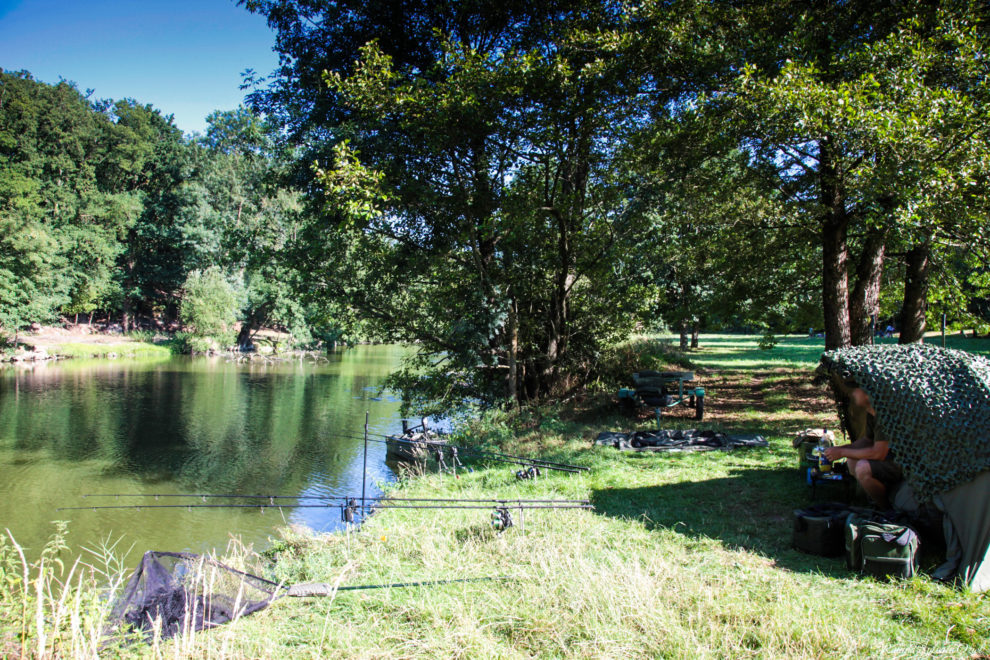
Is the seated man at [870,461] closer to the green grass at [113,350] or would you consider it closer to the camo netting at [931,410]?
the camo netting at [931,410]

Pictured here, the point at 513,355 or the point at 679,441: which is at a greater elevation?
the point at 513,355

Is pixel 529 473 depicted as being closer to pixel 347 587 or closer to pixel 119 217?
pixel 347 587

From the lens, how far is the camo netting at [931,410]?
399 cm

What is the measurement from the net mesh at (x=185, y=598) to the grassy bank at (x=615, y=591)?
19 centimetres

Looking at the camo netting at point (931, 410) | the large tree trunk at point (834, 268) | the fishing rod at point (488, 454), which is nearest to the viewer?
the camo netting at point (931, 410)

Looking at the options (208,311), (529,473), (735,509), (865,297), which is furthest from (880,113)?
(208,311)

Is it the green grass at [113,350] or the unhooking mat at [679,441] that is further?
the green grass at [113,350]

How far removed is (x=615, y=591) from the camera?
149 inches

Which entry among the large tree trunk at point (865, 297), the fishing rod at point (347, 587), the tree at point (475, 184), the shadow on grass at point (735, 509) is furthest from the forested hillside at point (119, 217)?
the fishing rod at point (347, 587)

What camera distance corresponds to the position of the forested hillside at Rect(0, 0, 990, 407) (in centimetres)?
729

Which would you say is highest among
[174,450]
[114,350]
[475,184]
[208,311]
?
[475,184]

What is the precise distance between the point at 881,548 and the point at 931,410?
1.03 meters

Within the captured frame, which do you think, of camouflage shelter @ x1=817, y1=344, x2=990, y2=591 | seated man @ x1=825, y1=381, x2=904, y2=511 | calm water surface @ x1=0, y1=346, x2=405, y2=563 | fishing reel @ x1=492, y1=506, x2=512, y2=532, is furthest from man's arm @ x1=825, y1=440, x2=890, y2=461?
calm water surface @ x1=0, y1=346, x2=405, y2=563

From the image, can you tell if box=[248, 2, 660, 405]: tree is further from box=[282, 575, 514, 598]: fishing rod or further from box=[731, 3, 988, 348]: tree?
box=[282, 575, 514, 598]: fishing rod
